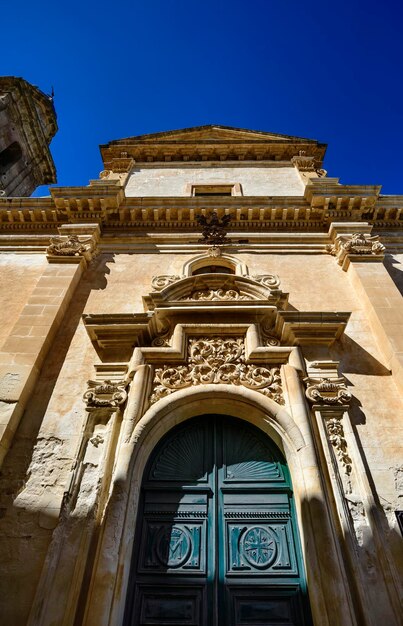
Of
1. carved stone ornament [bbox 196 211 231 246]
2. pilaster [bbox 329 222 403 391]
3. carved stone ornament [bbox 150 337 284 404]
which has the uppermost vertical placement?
carved stone ornament [bbox 196 211 231 246]

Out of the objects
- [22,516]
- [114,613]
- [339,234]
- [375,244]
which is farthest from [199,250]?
[114,613]

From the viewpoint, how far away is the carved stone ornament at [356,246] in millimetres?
8461

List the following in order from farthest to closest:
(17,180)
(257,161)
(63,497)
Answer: (17,180) → (257,161) → (63,497)

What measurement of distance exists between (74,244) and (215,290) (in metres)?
3.43

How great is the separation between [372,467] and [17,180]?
25.9 metres

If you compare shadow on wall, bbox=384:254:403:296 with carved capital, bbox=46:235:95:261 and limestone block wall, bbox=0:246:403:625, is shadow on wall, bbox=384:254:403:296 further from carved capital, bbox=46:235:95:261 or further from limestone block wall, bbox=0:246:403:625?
carved capital, bbox=46:235:95:261

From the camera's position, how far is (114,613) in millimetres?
4137

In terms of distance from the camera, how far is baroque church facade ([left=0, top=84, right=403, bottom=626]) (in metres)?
4.46

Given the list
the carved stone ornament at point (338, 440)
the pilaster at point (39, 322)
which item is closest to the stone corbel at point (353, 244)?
the carved stone ornament at point (338, 440)

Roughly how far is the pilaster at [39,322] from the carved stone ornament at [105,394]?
1013 millimetres

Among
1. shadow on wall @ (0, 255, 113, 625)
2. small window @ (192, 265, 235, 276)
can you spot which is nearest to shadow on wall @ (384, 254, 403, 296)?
small window @ (192, 265, 235, 276)

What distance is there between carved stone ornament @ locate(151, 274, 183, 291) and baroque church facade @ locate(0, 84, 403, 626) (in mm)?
49

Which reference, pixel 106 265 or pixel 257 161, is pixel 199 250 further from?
pixel 257 161

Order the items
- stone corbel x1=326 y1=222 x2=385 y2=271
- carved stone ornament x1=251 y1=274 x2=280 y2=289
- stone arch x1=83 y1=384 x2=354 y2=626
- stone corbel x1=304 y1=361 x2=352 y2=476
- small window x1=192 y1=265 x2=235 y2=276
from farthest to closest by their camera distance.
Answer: small window x1=192 y1=265 x2=235 y2=276
stone corbel x1=326 y1=222 x2=385 y2=271
carved stone ornament x1=251 y1=274 x2=280 y2=289
stone corbel x1=304 y1=361 x2=352 y2=476
stone arch x1=83 y1=384 x2=354 y2=626
